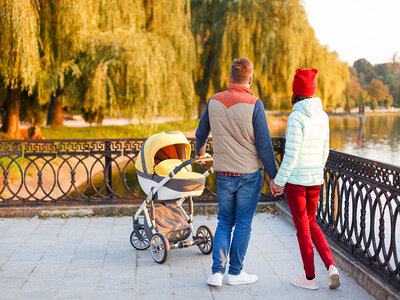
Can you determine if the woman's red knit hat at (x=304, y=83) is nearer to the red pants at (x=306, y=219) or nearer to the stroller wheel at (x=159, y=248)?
the red pants at (x=306, y=219)

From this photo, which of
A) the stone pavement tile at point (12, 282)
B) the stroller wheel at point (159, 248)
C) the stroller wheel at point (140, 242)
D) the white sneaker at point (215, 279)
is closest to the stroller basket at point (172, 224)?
the stroller wheel at point (159, 248)

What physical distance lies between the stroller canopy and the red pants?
1430mm

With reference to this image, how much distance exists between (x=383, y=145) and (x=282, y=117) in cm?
1233

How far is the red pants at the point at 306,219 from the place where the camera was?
12.6 feet

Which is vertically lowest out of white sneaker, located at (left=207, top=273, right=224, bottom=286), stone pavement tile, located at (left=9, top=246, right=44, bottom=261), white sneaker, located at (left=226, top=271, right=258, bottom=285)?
stone pavement tile, located at (left=9, top=246, right=44, bottom=261)

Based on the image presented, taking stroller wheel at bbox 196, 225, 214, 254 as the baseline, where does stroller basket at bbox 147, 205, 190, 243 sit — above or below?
above

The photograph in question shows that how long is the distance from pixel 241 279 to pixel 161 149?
1655 mm

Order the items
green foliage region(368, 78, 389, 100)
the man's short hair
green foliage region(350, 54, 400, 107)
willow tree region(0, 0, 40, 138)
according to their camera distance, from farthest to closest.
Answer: green foliage region(350, 54, 400, 107)
green foliage region(368, 78, 389, 100)
willow tree region(0, 0, 40, 138)
the man's short hair

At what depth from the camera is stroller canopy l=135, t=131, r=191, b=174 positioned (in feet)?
15.6

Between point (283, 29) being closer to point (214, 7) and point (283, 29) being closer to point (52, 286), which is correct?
point (214, 7)

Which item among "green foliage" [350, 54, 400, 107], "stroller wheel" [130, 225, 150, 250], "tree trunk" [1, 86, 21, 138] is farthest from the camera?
"green foliage" [350, 54, 400, 107]

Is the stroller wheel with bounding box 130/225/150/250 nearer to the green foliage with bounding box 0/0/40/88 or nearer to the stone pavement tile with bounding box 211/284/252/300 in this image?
the stone pavement tile with bounding box 211/284/252/300

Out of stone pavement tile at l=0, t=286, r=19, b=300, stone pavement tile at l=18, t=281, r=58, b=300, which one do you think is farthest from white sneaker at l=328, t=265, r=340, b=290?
stone pavement tile at l=0, t=286, r=19, b=300

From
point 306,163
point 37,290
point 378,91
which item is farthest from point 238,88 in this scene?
point 378,91
